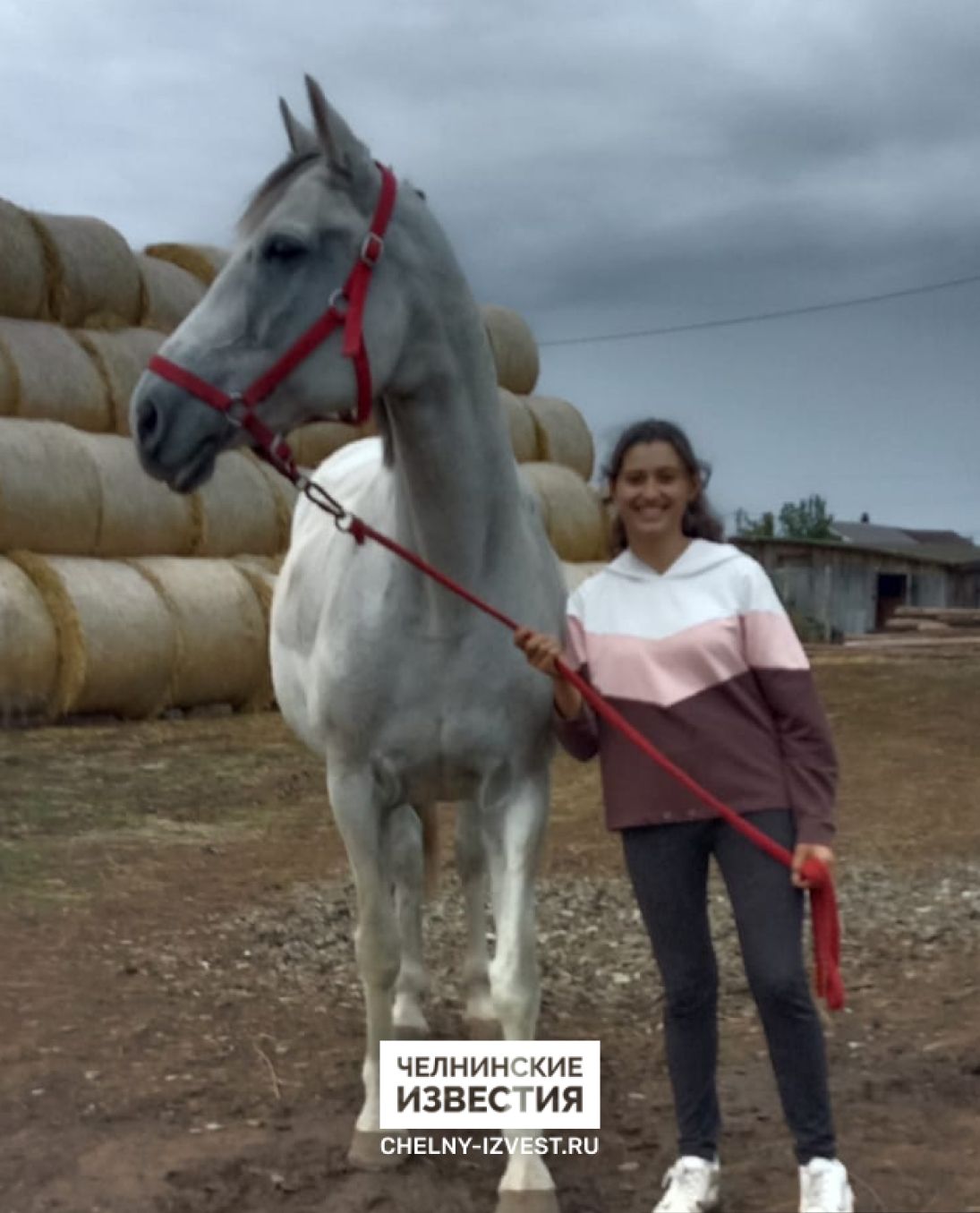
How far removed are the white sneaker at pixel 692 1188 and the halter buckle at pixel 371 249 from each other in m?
1.86

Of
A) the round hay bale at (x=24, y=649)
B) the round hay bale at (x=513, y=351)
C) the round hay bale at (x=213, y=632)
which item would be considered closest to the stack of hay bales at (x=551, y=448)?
the round hay bale at (x=513, y=351)

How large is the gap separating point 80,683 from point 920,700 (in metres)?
5.92

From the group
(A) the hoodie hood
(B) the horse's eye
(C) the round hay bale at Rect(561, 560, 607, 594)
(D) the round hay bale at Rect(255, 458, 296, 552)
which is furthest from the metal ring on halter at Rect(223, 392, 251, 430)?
(C) the round hay bale at Rect(561, 560, 607, 594)

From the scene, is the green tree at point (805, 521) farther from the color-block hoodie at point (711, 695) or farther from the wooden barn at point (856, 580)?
the color-block hoodie at point (711, 695)

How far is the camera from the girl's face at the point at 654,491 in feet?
10.2

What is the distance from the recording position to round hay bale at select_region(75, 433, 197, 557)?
423 inches

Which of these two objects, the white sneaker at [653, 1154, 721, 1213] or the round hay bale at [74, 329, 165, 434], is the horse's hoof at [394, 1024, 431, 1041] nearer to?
the white sneaker at [653, 1154, 721, 1213]

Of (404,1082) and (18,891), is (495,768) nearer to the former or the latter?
(404,1082)

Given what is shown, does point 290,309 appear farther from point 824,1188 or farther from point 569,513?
point 569,513

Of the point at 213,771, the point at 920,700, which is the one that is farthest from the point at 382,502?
the point at 920,700

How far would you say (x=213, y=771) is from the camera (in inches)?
351

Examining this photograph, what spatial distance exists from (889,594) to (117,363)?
819 inches

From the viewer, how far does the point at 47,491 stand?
1028 cm

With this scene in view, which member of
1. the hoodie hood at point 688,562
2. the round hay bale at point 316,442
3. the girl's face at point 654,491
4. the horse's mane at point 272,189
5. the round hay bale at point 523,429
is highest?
the round hay bale at point 523,429
